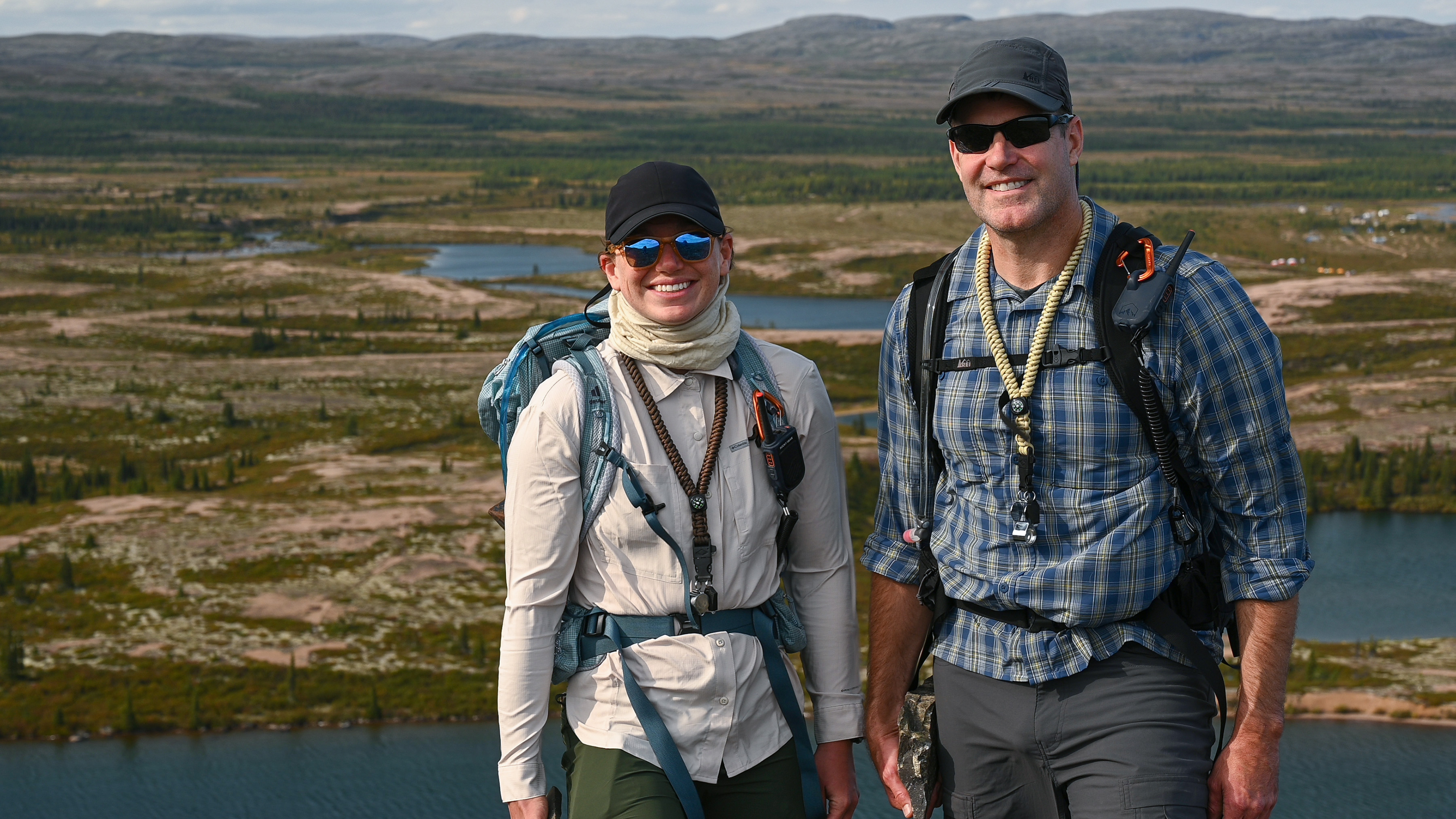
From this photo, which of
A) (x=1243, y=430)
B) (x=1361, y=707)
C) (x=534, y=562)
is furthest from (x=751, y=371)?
(x=1361, y=707)

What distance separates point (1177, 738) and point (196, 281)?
Result: 99.6 meters

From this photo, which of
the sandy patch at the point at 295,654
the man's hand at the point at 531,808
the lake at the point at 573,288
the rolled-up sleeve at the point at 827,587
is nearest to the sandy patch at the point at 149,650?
the sandy patch at the point at 295,654

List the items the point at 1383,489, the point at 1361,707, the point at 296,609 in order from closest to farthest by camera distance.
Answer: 1. the point at 1361,707
2. the point at 296,609
3. the point at 1383,489

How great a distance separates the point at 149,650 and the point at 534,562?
3267 centimetres

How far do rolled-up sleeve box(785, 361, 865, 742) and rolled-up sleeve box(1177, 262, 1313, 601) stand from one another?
1.23 meters

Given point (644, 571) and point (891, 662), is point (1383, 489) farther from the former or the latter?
point (644, 571)

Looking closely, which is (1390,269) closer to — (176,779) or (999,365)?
(176,779)

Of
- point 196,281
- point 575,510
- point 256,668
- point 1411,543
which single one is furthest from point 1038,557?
point 196,281

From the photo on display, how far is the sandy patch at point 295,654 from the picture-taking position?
3369 centimetres

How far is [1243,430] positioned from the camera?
4457 millimetres

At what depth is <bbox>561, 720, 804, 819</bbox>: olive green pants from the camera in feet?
15.1

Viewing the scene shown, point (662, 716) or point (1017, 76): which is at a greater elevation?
point (1017, 76)

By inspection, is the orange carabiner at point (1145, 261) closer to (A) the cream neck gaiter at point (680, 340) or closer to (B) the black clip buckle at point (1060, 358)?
(B) the black clip buckle at point (1060, 358)

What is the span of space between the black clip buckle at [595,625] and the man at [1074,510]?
4.04 feet
